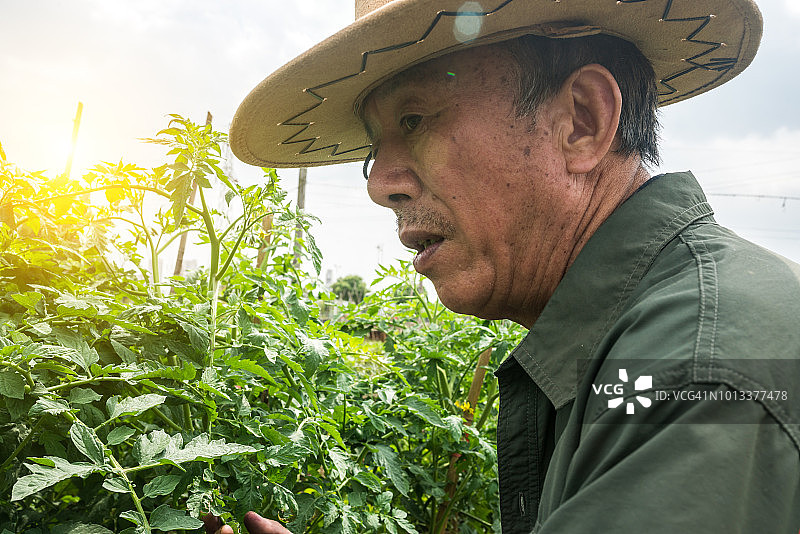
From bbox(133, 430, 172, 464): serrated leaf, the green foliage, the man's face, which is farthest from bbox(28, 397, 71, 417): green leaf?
the man's face

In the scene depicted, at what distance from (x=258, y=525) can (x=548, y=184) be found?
98 centimetres

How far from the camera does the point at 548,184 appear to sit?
4.40ft

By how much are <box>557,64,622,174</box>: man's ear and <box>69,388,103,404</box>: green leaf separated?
111 centimetres

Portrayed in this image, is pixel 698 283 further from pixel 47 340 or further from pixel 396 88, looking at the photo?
pixel 47 340

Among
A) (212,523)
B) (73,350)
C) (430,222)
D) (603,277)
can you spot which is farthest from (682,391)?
(73,350)

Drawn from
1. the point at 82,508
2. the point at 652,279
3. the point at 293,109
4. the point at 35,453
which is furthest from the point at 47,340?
the point at 652,279

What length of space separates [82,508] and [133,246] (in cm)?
79

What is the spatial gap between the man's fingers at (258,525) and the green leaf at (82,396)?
41cm

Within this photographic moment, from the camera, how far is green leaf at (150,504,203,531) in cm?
108

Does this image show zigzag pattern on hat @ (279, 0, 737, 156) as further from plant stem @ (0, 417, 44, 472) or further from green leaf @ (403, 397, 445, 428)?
plant stem @ (0, 417, 44, 472)

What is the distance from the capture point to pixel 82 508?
1.50 meters

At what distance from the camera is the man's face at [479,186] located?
4.41 ft

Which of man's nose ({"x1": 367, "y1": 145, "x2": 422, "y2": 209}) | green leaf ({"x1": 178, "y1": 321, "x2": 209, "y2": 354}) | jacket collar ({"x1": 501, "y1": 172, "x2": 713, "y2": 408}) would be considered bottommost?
green leaf ({"x1": 178, "y1": 321, "x2": 209, "y2": 354})
